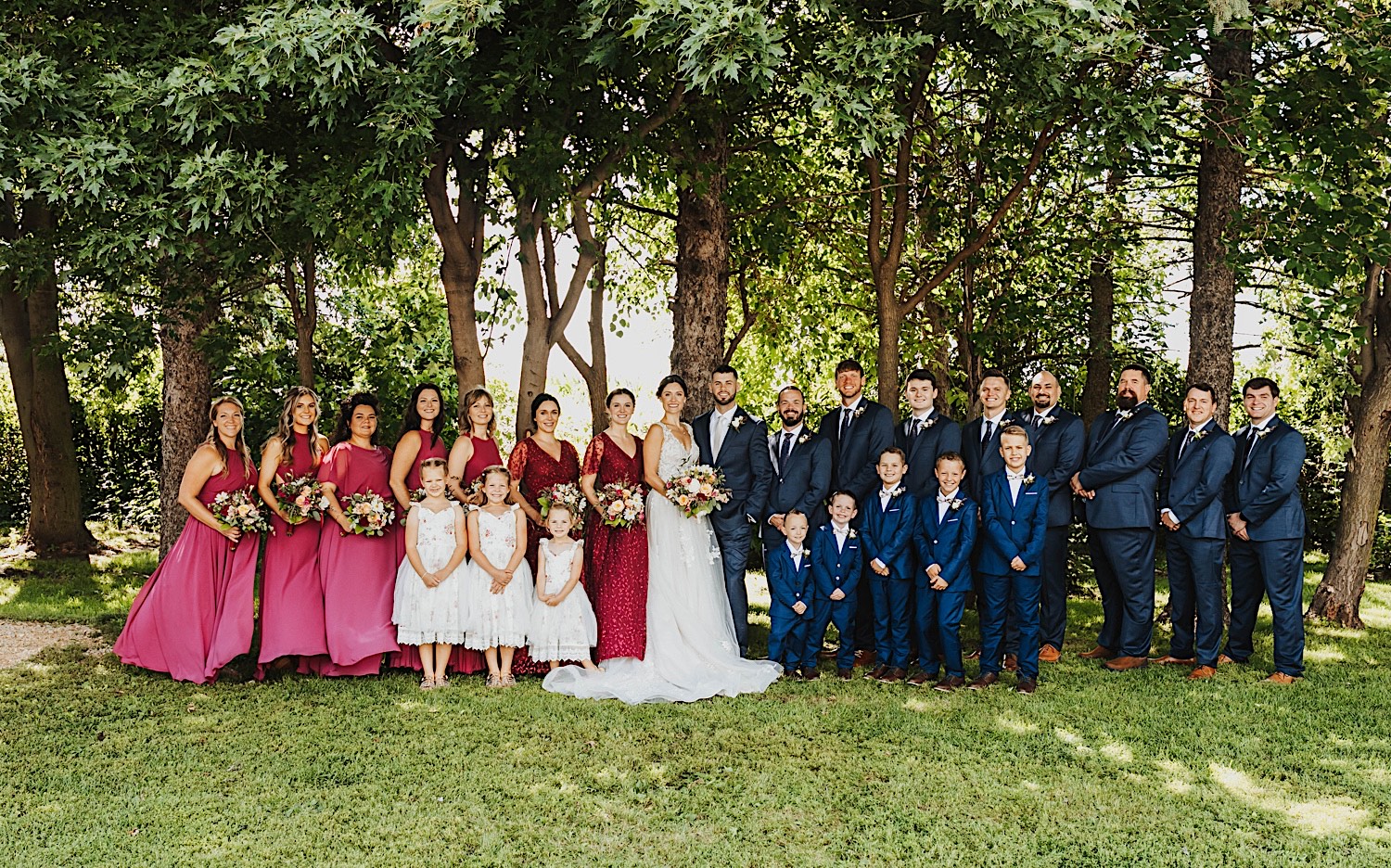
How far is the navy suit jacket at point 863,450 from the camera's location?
7.30m

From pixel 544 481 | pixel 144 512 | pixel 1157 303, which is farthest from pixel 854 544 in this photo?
pixel 144 512

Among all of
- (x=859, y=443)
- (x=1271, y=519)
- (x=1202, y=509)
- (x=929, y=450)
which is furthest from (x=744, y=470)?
(x=1271, y=519)

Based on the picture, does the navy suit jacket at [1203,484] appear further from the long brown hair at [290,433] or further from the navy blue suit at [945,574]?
the long brown hair at [290,433]

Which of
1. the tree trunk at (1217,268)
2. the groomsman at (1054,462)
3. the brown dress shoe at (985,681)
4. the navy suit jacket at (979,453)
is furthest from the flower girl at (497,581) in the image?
the tree trunk at (1217,268)

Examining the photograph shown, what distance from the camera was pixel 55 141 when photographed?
592 centimetres

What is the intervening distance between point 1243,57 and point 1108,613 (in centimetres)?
453

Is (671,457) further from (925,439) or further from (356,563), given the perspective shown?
(356,563)

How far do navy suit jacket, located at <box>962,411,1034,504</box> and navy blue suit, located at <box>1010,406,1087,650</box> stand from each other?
0.36ft

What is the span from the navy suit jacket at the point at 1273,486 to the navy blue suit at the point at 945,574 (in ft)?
5.95

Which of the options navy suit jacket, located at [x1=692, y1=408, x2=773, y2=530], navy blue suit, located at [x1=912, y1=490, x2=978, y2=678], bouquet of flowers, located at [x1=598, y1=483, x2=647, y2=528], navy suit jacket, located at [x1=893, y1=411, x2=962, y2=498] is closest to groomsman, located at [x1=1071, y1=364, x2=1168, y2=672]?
navy suit jacket, located at [x1=893, y1=411, x2=962, y2=498]

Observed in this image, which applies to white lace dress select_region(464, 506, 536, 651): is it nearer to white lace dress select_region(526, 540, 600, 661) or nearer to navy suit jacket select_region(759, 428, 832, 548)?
white lace dress select_region(526, 540, 600, 661)

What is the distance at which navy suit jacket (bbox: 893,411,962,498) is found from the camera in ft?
23.3

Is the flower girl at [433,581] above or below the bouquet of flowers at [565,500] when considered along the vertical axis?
below

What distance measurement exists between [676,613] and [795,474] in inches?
48.2
